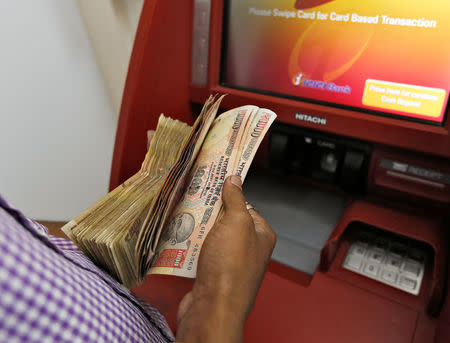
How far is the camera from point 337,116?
903 millimetres

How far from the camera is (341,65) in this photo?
2.90 feet

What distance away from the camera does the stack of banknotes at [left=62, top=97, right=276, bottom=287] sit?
0.65m

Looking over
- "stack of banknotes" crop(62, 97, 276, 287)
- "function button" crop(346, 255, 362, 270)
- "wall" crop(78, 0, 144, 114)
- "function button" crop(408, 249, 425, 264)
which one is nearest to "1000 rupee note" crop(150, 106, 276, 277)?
"stack of banknotes" crop(62, 97, 276, 287)

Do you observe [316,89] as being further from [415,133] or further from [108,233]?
[108,233]

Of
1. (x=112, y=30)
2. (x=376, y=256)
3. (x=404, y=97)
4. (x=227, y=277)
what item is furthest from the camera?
(x=112, y=30)

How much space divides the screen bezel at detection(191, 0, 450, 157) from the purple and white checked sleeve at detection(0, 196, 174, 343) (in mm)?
711

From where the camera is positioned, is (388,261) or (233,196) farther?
(388,261)

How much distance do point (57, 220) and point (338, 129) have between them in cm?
180

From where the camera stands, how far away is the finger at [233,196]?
659mm

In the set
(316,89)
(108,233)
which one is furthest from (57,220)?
(316,89)

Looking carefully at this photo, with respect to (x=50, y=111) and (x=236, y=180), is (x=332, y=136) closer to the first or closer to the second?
(x=236, y=180)

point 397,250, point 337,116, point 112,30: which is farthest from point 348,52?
point 112,30

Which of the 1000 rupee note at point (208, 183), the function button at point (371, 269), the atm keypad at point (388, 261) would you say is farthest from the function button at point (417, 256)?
the 1000 rupee note at point (208, 183)

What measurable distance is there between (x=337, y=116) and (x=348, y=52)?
17cm
